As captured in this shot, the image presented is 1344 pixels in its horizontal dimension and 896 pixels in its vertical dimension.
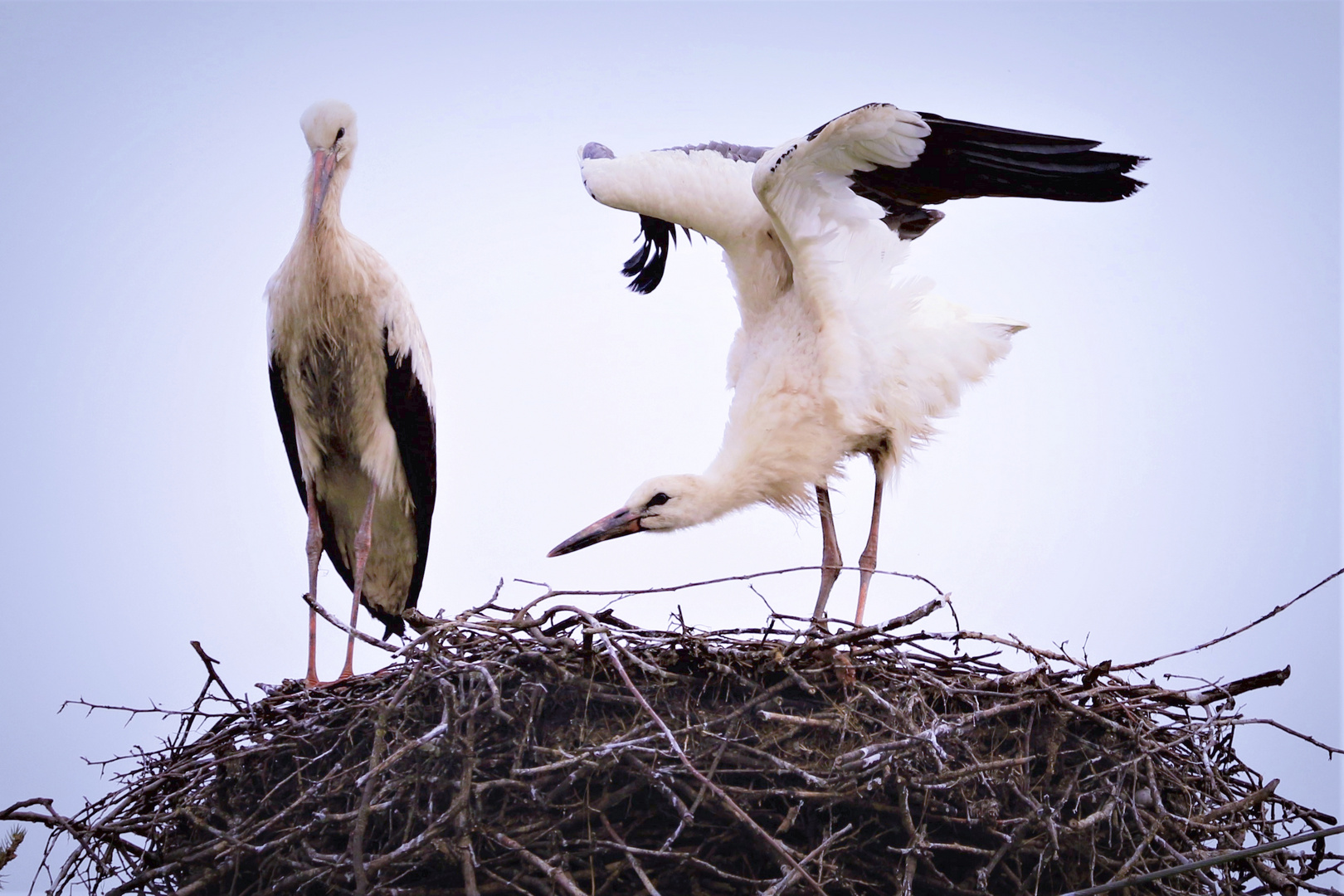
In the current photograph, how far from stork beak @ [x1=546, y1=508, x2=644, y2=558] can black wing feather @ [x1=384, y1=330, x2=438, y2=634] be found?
0.69 m

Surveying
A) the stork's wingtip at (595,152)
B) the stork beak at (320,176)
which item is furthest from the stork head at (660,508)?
the stork's wingtip at (595,152)

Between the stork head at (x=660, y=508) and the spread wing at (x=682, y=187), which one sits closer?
the stork head at (x=660, y=508)

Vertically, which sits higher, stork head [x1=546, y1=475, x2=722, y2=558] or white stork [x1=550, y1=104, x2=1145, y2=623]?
white stork [x1=550, y1=104, x2=1145, y2=623]

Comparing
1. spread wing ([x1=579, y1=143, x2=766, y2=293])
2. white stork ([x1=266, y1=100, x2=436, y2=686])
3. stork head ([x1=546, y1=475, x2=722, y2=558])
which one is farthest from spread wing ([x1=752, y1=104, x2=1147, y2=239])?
white stork ([x1=266, y1=100, x2=436, y2=686])

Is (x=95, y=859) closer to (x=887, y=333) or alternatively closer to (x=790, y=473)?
(x=790, y=473)

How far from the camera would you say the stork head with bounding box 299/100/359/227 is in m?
3.49

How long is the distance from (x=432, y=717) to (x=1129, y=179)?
2078 millimetres

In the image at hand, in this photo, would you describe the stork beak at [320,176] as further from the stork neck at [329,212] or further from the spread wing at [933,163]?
the spread wing at [933,163]

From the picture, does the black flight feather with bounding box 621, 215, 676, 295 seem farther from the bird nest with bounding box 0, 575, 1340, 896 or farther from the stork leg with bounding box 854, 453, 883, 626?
the bird nest with bounding box 0, 575, 1340, 896

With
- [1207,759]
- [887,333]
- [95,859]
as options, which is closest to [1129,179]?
[887,333]

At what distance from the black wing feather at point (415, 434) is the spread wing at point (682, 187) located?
797 mm

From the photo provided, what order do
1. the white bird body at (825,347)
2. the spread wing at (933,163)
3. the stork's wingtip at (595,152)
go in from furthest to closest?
the stork's wingtip at (595,152), the white bird body at (825,347), the spread wing at (933,163)

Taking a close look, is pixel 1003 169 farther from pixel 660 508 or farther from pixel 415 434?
pixel 415 434

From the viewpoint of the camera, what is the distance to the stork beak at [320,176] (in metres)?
3.47
